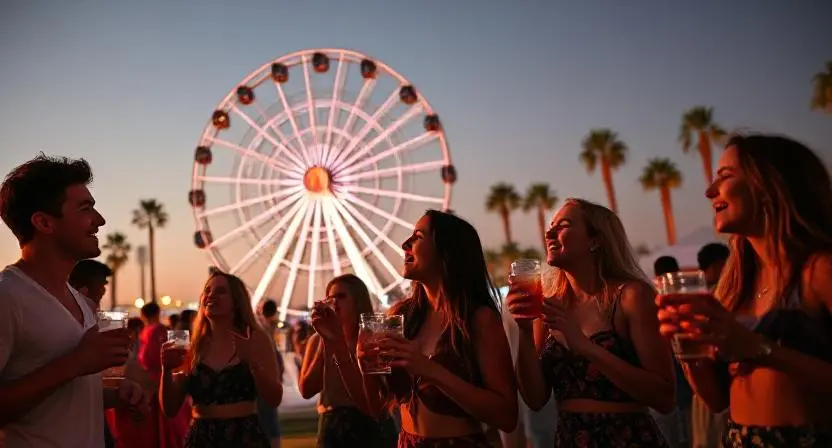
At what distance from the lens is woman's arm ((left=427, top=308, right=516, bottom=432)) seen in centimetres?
328

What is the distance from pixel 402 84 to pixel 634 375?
22113 millimetres

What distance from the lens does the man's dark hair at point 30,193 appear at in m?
3.18

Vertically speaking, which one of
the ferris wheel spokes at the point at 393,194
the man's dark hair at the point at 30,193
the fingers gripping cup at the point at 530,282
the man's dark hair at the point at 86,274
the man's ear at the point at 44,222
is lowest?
the fingers gripping cup at the point at 530,282

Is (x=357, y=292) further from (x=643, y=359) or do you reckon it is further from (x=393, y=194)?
(x=393, y=194)

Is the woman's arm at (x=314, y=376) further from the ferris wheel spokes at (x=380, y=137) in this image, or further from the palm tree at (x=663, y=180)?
the palm tree at (x=663, y=180)

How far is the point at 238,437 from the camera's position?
4.94 metres

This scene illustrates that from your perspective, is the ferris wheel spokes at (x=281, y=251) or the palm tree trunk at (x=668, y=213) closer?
the ferris wheel spokes at (x=281, y=251)

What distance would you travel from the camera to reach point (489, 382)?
3422 millimetres

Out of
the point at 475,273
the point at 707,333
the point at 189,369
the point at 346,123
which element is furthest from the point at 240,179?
the point at 707,333

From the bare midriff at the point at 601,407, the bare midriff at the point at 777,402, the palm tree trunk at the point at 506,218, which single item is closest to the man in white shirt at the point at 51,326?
the bare midriff at the point at 601,407

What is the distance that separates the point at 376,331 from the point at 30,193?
1.53 metres

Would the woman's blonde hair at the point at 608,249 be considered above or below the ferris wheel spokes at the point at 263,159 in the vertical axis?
below

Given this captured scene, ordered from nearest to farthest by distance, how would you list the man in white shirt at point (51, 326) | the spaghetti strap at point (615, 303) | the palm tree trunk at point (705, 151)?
the man in white shirt at point (51, 326), the spaghetti strap at point (615, 303), the palm tree trunk at point (705, 151)

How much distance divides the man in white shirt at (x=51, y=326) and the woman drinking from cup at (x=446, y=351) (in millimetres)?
1094
